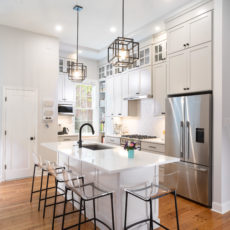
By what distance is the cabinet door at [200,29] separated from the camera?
3.36 meters

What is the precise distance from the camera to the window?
673 cm

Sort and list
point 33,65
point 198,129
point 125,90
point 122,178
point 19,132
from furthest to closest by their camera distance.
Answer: point 125,90, point 33,65, point 19,132, point 198,129, point 122,178

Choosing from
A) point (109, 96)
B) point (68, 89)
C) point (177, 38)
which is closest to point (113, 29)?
point (177, 38)

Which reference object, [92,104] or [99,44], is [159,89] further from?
[92,104]

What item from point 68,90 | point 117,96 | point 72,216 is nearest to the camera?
point 72,216

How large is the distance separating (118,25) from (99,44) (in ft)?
4.16

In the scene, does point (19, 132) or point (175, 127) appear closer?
point (175, 127)

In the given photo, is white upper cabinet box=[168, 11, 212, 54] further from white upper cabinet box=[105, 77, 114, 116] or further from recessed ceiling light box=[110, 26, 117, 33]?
white upper cabinet box=[105, 77, 114, 116]

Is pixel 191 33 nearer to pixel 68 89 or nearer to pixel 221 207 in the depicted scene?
pixel 221 207

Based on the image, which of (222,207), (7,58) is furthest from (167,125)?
(7,58)

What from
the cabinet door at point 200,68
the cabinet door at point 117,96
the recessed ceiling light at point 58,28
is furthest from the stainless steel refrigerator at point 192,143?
the recessed ceiling light at point 58,28

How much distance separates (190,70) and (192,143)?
1.25 m

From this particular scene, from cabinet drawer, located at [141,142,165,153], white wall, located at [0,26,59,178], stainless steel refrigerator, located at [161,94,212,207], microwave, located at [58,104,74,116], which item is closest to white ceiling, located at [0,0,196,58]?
white wall, located at [0,26,59,178]

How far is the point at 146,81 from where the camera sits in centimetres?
495
